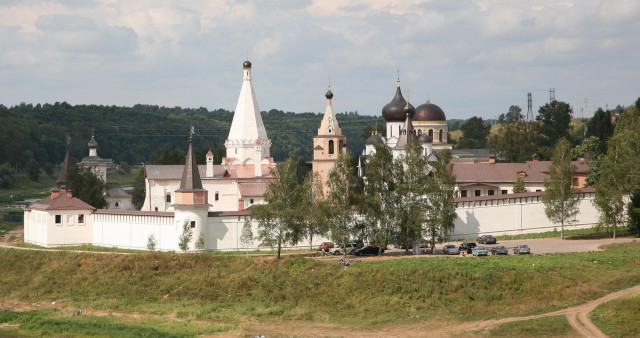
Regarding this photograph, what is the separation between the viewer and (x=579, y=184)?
59156 mm

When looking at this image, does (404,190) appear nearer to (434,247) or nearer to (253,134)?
(434,247)

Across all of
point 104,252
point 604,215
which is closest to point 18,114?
point 104,252

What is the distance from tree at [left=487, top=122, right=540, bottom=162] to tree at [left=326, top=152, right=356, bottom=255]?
38.7 m

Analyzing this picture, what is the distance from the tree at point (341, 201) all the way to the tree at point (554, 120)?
150 ft

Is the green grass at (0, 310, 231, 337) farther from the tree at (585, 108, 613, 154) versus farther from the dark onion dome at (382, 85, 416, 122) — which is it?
the tree at (585, 108, 613, 154)

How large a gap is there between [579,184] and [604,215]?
39.6 ft

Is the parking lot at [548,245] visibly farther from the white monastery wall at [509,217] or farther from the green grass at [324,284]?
the green grass at [324,284]

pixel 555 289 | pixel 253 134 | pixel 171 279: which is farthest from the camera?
pixel 253 134

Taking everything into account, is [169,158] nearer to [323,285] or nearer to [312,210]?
[312,210]

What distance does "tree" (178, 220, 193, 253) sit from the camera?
44.8 meters

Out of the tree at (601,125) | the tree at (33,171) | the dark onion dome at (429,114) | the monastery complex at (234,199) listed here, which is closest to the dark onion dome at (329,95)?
the monastery complex at (234,199)

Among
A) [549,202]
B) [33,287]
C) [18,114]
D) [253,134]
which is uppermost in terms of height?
[18,114]

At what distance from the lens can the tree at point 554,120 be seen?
3450 inches

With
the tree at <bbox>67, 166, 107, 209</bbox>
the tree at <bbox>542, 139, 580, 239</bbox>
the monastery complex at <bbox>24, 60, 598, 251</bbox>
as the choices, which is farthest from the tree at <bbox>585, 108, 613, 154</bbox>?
the tree at <bbox>67, 166, 107, 209</bbox>
